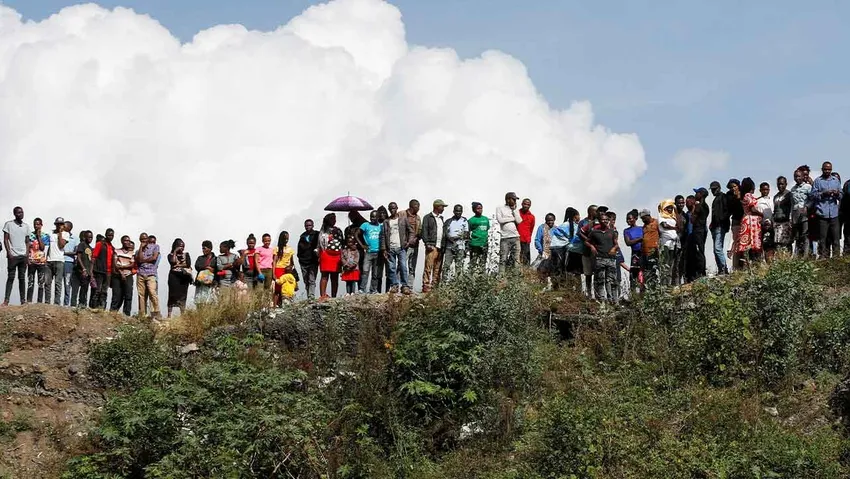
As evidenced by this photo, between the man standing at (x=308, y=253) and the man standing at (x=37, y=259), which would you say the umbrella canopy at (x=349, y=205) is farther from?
the man standing at (x=37, y=259)

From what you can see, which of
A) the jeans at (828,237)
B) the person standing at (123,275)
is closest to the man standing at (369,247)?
the person standing at (123,275)

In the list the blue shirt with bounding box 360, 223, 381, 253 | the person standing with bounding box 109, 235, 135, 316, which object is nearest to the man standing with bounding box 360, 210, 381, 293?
the blue shirt with bounding box 360, 223, 381, 253

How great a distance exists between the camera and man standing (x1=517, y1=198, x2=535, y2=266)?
1981cm

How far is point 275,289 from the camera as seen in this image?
64.3 ft

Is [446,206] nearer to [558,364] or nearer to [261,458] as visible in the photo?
[558,364]

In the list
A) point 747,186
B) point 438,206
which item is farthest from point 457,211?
point 747,186

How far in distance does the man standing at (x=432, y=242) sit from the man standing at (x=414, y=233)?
0.11m

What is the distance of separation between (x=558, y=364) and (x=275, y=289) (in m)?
5.29

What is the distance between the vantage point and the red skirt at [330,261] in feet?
63.5

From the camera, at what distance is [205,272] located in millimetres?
19938

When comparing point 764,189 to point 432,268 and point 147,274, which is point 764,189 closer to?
point 432,268

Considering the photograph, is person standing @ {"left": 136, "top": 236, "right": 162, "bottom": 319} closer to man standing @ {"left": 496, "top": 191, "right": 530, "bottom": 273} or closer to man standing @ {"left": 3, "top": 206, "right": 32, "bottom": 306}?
man standing @ {"left": 3, "top": 206, "right": 32, "bottom": 306}

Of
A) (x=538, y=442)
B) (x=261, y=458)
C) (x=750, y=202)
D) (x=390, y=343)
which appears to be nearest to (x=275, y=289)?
(x=390, y=343)

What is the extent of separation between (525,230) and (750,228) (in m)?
3.90
